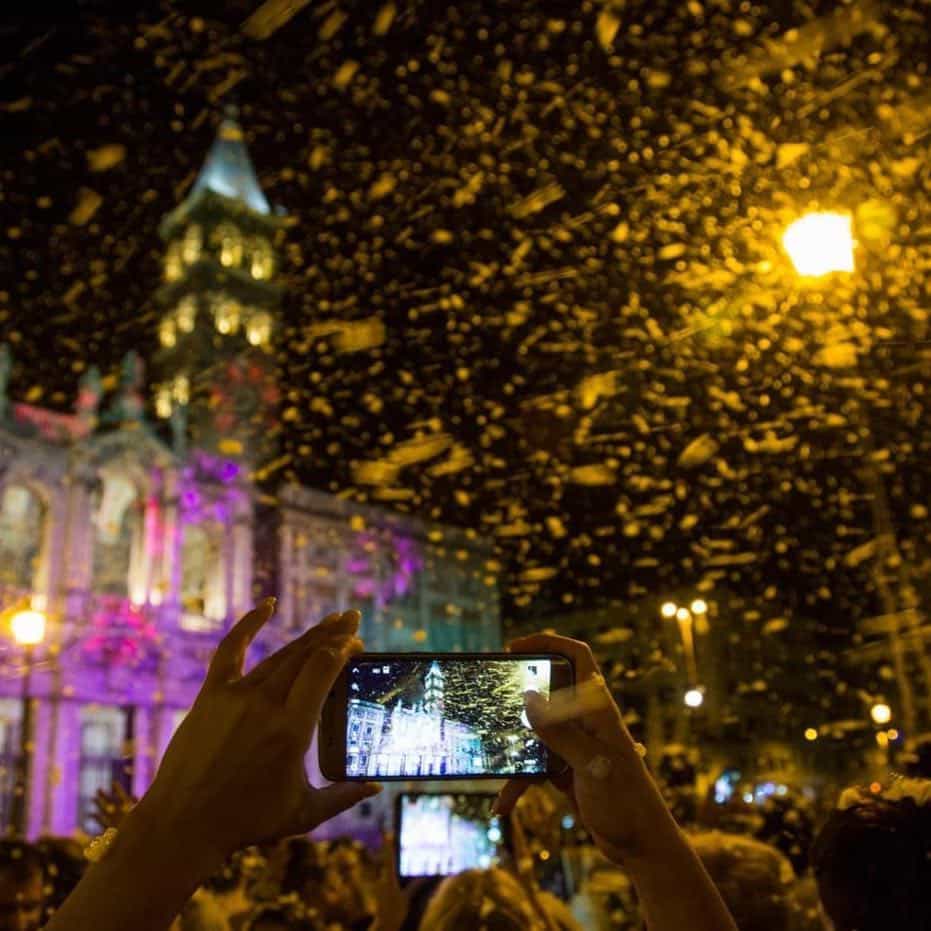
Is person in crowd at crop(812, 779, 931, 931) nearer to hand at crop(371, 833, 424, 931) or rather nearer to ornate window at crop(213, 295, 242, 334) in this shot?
hand at crop(371, 833, 424, 931)

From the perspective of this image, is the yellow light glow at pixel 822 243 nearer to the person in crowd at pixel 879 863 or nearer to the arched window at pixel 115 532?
the person in crowd at pixel 879 863

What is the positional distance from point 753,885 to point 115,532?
113 feet

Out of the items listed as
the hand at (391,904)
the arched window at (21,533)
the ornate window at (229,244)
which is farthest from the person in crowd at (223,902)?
the ornate window at (229,244)

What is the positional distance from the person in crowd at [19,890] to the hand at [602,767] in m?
4.21

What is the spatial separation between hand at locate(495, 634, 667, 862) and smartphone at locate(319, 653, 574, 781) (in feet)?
0.60

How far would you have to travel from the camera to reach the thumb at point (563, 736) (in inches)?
69.8

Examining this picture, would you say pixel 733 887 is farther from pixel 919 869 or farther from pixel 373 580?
pixel 373 580

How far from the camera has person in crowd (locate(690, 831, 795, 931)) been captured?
2.97 m

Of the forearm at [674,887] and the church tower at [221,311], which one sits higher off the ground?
the church tower at [221,311]

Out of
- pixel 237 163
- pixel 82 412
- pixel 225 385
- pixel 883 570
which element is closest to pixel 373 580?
pixel 225 385

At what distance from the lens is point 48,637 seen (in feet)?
102

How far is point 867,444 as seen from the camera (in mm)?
10883

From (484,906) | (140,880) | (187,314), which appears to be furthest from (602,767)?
(187,314)

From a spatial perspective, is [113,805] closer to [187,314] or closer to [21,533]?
[21,533]
